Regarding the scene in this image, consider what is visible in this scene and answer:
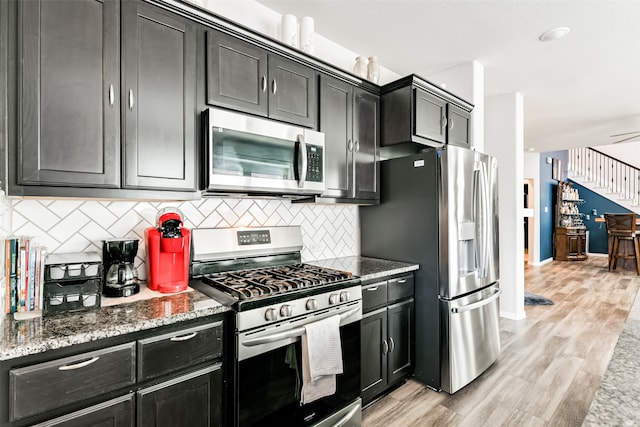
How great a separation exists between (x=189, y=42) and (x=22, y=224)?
47.8 inches

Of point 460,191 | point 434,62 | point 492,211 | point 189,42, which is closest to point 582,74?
point 434,62

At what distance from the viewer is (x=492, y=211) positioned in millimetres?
2893

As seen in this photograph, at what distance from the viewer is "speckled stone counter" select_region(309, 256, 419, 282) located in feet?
7.52

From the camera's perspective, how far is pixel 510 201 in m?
4.20

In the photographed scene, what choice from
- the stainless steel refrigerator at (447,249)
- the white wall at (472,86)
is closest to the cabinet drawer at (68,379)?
the stainless steel refrigerator at (447,249)

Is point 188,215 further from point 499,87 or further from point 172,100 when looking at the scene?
point 499,87

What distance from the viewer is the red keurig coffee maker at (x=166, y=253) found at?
5.67 ft

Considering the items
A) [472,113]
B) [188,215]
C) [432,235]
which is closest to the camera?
[188,215]

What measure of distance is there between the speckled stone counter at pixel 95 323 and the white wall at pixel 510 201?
154 inches

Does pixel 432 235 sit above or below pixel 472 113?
below

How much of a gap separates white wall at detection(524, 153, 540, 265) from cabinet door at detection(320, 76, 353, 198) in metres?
7.66

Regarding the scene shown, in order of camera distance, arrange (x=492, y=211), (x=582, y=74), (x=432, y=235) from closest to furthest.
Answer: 1. (x=432, y=235)
2. (x=492, y=211)
3. (x=582, y=74)

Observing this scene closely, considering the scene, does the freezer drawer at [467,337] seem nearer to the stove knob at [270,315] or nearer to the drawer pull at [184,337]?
the stove knob at [270,315]

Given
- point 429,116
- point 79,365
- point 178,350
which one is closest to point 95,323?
point 79,365
